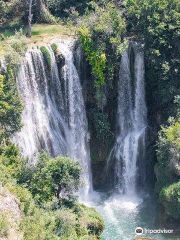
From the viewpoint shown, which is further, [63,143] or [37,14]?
[37,14]

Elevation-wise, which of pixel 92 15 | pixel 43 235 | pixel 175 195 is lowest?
pixel 175 195

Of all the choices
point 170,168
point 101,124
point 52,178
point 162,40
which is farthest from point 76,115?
point 162,40

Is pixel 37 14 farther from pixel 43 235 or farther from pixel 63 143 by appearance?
pixel 43 235

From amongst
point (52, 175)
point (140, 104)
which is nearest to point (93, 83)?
point (140, 104)

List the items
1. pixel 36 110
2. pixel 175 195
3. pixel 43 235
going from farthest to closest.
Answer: pixel 36 110 → pixel 175 195 → pixel 43 235

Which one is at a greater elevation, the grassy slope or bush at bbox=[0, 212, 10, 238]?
the grassy slope

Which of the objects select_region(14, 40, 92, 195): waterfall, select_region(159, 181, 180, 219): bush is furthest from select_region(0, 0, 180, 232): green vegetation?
select_region(14, 40, 92, 195): waterfall

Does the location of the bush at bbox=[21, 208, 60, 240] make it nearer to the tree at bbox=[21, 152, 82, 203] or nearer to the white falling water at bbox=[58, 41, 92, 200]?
the tree at bbox=[21, 152, 82, 203]
